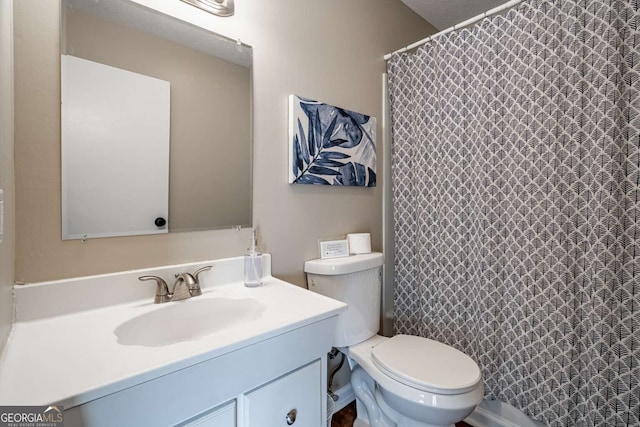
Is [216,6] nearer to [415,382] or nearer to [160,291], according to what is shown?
[160,291]

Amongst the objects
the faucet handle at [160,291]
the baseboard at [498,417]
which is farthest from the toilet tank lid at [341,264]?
the baseboard at [498,417]

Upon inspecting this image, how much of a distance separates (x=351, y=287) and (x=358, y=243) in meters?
0.26

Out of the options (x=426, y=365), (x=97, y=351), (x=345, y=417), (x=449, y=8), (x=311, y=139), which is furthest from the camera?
(x=449, y=8)

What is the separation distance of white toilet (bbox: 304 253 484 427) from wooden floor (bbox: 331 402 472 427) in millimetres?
81

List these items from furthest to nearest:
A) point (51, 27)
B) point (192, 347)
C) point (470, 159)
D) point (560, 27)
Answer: point (470, 159) < point (560, 27) < point (51, 27) < point (192, 347)

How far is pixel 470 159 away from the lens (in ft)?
4.69

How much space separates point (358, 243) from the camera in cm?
156

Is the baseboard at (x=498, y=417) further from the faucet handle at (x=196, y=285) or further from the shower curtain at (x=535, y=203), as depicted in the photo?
the faucet handle at (x=196, y=285)

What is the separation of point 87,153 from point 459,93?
1.59 m

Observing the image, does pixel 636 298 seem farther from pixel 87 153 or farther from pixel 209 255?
pixel 87 153

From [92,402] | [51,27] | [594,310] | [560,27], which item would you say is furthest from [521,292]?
[51,27]

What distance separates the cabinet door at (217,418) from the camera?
624mm

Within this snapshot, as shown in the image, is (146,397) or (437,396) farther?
(437,396)

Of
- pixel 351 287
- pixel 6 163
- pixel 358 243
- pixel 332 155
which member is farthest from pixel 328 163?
pixel 6 163
